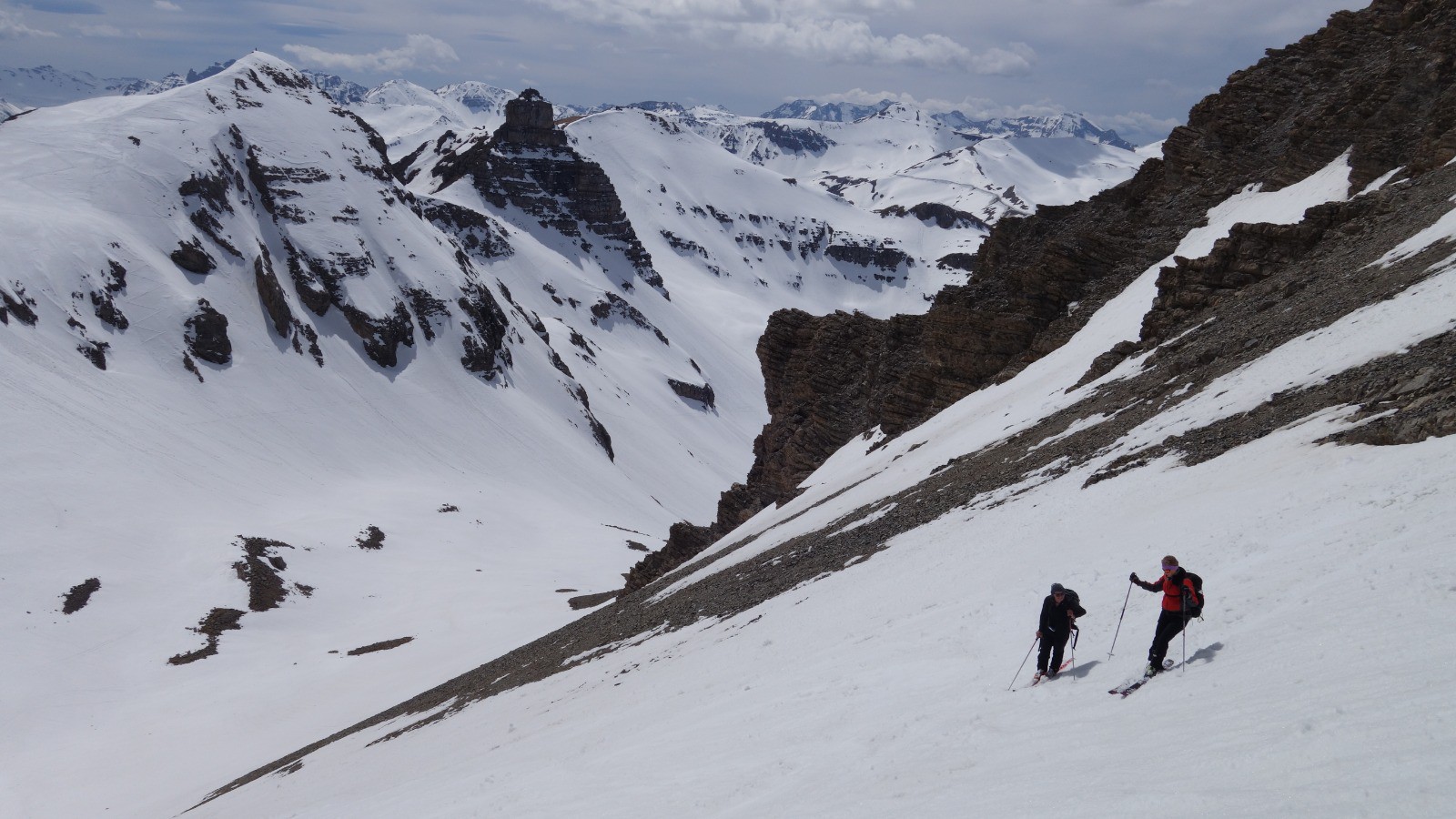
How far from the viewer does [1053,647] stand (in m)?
10.5

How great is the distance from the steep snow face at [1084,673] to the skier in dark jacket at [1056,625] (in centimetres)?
35

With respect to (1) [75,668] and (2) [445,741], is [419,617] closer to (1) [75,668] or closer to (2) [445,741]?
(1) [75,668]

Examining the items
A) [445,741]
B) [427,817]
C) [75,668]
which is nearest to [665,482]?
[75,668]

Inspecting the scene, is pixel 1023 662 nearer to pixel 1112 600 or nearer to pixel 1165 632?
pixel 1112 600

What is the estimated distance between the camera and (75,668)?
147ft

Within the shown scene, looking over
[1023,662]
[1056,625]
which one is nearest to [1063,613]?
[1056,625]

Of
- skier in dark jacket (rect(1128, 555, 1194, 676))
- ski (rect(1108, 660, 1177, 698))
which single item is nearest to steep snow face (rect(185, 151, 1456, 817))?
ski (rect(1108, 660, 1177, 698))

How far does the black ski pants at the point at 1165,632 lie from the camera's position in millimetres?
9242

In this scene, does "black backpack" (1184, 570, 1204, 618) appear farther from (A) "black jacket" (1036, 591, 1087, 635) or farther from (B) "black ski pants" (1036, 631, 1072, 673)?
(B) "black ski pants" (1036, 631, 1072, 673)

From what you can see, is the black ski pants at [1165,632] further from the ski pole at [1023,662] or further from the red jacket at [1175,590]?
the ski pole at [1023,662]

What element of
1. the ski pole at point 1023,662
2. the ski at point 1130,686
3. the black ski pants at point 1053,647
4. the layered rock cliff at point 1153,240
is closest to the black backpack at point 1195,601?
the ski at point 1130,686

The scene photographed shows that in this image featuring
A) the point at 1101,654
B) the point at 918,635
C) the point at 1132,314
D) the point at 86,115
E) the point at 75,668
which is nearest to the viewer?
the point at 1101,654

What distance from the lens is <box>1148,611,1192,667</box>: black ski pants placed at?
9.24 meters

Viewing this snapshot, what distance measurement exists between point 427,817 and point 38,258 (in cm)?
8167
